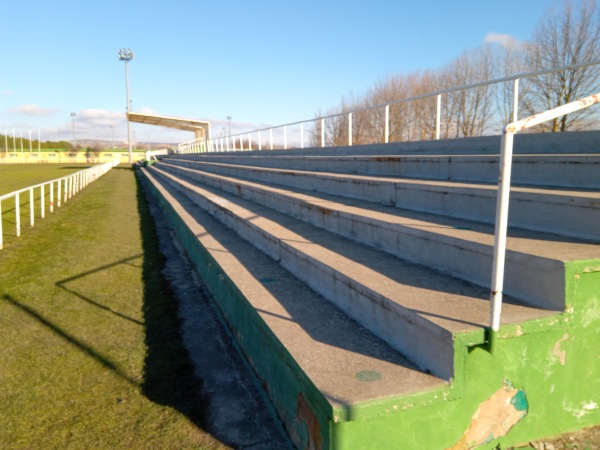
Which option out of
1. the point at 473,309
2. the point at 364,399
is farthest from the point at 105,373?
the point at 473,309

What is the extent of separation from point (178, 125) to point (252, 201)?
36997mm

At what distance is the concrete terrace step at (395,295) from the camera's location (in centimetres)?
203

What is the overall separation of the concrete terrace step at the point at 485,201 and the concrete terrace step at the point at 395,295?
74 cm

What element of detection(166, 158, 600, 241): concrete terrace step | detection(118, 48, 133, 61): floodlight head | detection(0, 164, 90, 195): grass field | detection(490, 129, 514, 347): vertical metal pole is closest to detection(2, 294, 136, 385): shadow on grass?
detection(490, 129, 514, 347): vertical metal pole

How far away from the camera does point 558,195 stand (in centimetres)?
271

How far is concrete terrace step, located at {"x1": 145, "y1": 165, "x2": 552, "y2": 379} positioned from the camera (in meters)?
2.03

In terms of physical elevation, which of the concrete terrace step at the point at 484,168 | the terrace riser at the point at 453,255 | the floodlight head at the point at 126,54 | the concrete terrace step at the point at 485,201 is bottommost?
the terrace riser at the point at 453,255

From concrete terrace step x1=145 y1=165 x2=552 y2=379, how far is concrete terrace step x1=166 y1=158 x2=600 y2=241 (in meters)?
0.74

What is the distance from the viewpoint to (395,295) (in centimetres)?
241

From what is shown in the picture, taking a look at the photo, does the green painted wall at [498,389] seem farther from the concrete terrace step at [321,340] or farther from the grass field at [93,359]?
the grass field at [93,359]

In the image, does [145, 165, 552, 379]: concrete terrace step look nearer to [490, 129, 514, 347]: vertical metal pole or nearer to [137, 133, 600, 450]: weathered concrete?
[137, 133, 600, 450]: weathered concrete

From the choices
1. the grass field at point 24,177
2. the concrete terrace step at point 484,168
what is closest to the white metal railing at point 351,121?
the concrete terrace step at point 484,168

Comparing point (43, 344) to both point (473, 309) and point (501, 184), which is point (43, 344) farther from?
point (501, 184)

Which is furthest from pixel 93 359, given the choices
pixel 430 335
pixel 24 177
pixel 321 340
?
pixel 24 177
